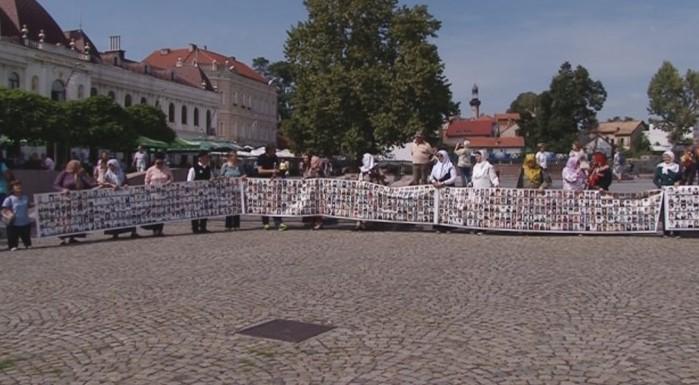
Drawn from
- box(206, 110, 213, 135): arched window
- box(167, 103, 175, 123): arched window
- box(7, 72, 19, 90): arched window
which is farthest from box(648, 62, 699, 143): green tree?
box(7, 72, 19, 90): arched window

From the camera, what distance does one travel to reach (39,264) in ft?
41.1

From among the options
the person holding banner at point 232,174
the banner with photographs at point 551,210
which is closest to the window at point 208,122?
the person holding banner at point 232,174

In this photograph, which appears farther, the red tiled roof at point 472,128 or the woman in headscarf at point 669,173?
the red tiled roof at point 472,128

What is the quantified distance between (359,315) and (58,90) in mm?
61872

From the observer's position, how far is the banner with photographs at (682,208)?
15.9 metres

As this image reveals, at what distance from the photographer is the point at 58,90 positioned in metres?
64.4

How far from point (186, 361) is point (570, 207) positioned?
11.7 metres

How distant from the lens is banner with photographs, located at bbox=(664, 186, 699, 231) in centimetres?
1591

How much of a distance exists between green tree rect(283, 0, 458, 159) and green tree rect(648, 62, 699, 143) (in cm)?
6977

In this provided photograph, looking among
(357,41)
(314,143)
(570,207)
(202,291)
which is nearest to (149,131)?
(314,143)

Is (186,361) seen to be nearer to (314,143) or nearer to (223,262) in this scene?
(223,262)

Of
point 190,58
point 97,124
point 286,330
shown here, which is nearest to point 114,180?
point 286,330

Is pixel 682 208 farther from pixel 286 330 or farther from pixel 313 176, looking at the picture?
pixel 286 330

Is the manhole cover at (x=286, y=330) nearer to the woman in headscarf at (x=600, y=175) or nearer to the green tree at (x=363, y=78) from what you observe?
the woman in headscarf at (x=600, y=175)
